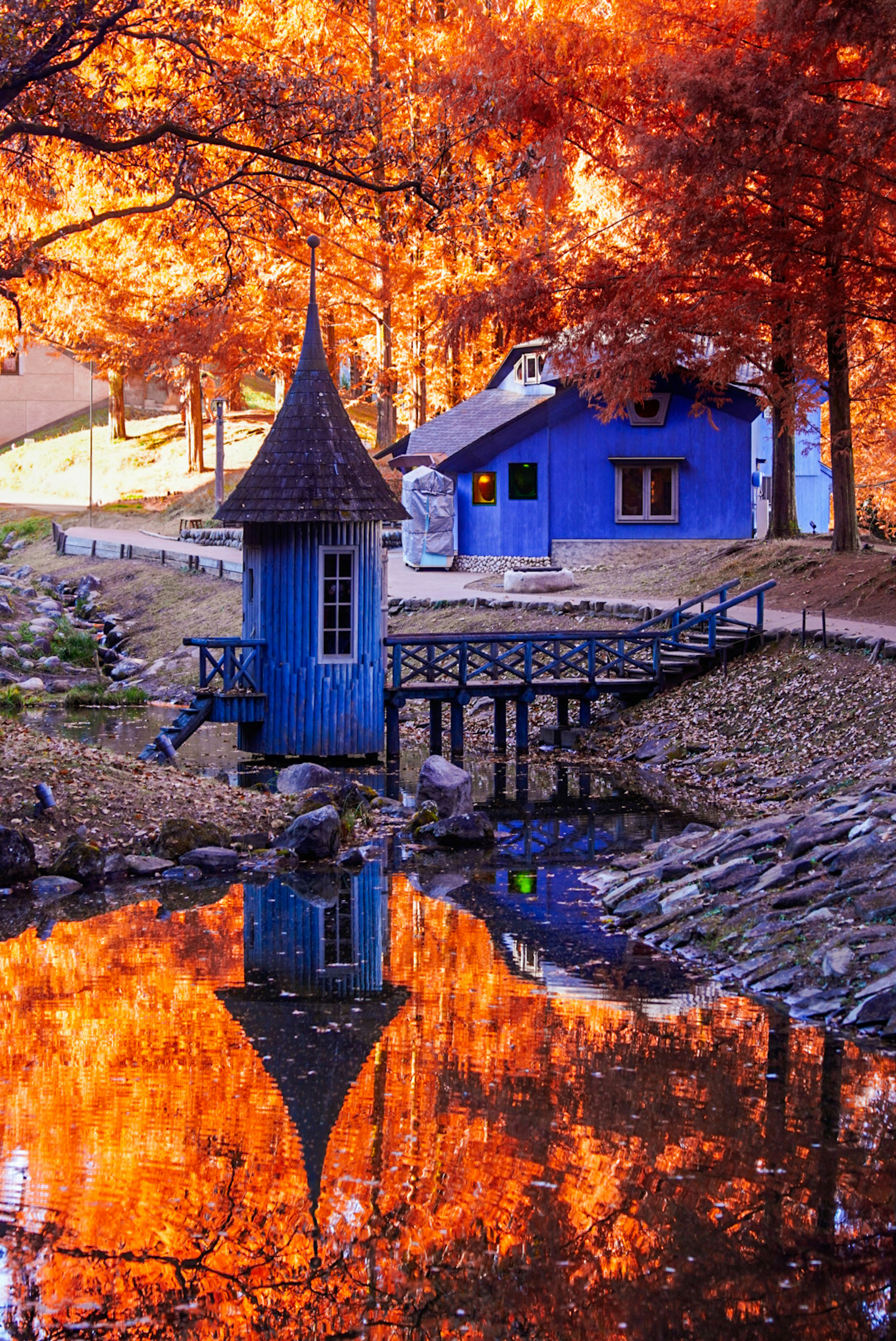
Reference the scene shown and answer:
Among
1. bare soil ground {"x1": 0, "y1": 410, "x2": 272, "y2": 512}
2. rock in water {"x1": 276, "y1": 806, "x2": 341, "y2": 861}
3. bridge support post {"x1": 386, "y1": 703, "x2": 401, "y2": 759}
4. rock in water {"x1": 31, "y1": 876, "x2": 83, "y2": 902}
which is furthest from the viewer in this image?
bare soil ground {"x1": 0, "y1": 410, "x2": 272, "y2": 512}

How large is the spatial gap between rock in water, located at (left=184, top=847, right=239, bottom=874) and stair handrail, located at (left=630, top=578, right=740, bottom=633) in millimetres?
11356

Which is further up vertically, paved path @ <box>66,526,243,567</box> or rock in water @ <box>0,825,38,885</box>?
paved path @ <box>66,526,243,567</box>

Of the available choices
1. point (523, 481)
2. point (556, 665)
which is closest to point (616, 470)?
point (523, 481)

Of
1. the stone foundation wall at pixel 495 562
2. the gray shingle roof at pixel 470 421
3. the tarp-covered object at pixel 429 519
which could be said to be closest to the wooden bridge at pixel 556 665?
the stone foundation wall at pixel 495 562

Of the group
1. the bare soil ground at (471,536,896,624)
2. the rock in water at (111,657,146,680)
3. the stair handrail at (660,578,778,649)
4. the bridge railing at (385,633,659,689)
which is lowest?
the rock in water at (111,657,146,680)

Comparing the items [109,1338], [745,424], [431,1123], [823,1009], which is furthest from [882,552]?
[109,1338]

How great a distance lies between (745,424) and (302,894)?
25942mm

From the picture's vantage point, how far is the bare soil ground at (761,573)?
2644 cm

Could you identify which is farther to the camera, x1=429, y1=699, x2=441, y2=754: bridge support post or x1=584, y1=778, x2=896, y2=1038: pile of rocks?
x1=429, y1=699, x2=441, y2=754: bridge support post

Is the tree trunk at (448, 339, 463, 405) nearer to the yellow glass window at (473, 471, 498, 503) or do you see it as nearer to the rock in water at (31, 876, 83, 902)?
the yellow glass window at (473, 471, 498, 503)

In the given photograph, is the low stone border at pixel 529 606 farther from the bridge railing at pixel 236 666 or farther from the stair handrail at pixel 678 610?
the bridge railing at pixel 236 666

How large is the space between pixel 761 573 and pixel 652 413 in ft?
29.5

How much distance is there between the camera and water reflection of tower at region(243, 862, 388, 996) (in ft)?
38.1

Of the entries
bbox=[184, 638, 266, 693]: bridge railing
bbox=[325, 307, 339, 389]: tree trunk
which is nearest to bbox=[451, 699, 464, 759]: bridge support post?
bbox=[184, 638, 266, 693]: bridge railing
